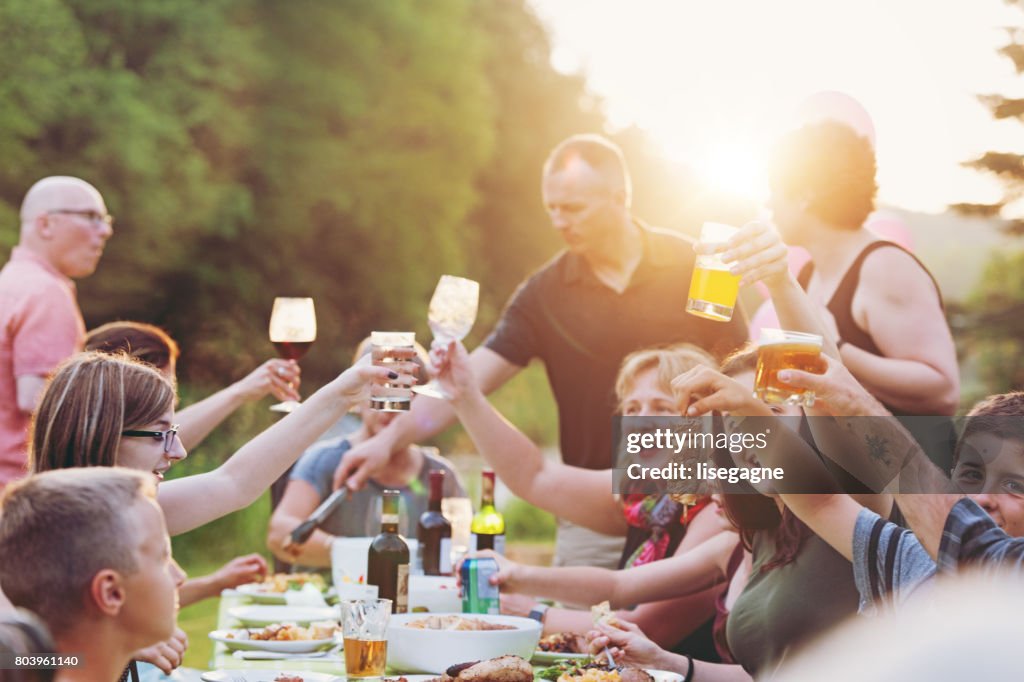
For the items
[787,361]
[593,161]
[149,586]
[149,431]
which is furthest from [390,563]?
[593,161]

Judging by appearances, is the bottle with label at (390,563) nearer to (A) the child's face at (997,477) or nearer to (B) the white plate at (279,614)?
(B) the white plate at (279,614)

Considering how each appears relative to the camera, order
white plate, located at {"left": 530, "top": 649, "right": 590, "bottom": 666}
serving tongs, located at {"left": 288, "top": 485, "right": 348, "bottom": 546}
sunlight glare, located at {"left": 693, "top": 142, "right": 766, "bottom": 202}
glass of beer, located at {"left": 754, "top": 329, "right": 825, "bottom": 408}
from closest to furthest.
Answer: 1. glass of beer, located at {"left": 754, "top": 329, "right": 825, "bottom": 408}
2. white plate, located at {"left": 530, "top": 649, "right": 590, "bottom": 666}
3. serving tongs, located at {"left": 288, "top": 485, "right": 348, "bottom": 546}
4. sunlight glare, located at {"left": 693, "top": 142, "right": 766, "bottom": 202}

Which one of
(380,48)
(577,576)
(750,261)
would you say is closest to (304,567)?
(577,576)

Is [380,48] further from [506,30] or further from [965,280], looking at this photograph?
[965,280]

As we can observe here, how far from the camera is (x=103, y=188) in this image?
464 inches

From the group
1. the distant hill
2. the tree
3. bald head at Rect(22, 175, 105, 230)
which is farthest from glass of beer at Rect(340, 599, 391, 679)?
the tree

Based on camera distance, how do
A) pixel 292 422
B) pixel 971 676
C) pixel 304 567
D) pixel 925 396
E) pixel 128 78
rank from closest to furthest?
pixel 971 676 < pixel 292 422 < pixel 925 396 < pixel 304 567 < pixel 128 78

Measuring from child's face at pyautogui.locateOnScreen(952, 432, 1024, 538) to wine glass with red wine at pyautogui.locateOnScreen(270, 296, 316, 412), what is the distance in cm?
171

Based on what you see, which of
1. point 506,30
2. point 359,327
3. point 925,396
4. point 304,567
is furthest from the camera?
point 506,30

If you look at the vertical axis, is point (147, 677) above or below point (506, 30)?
below

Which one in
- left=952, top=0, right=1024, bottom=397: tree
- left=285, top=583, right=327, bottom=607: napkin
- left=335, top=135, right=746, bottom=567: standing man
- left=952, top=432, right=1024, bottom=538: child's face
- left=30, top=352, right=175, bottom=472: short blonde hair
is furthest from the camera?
left=952, top=0, right=1024, bottom=397: tree

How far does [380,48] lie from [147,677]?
557 inches

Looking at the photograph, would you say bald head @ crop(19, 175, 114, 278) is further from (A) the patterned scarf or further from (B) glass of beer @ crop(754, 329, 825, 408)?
(B) glass of beer @ crop(754, 329, 825, 408)

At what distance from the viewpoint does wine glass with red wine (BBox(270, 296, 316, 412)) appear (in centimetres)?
317
